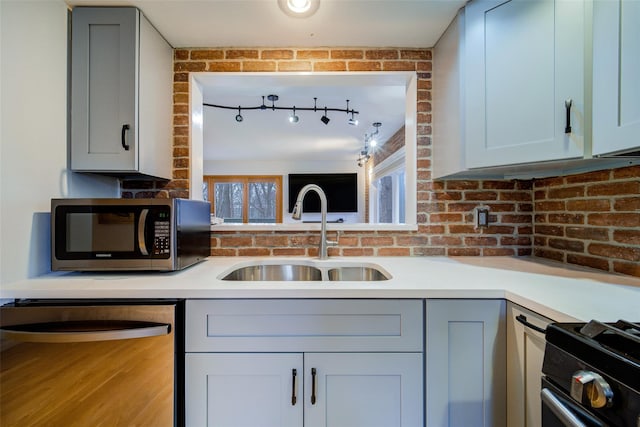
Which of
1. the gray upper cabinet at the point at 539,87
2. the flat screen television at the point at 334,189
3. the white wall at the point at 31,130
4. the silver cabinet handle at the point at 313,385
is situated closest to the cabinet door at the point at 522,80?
the gray upper cabinet at the point at 539,87

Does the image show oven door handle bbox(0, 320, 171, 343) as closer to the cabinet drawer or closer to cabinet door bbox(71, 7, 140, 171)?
the cabinet drawer

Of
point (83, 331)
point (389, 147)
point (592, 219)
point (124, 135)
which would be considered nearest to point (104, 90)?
point (124, 135)

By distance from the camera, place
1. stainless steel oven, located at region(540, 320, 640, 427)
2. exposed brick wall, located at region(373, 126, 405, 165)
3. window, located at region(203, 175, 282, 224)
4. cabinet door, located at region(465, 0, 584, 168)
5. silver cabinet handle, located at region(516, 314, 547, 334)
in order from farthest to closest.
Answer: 1. window, located at region(203, 175, 282, 224)
2. exposed brick wall, located at region(373, 126, 405, 165)
3. cabinet door, located at region(465, 0, 584, 168)
4. silver cabinet handle, located at region(516, 314, 547, 334)
5. stainless steel oven, located at region(540, 320, 640, 427)

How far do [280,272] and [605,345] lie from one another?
1302 millimetres

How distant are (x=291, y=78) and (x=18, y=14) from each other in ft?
3.69

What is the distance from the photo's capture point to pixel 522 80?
3.76 feet

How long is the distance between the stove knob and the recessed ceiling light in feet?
5.04

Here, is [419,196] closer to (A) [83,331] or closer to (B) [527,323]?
(B) [527,323]

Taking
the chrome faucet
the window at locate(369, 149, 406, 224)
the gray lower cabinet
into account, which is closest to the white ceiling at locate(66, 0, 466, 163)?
the chrome faucet

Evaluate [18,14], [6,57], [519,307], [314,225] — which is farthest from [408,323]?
[18,14]

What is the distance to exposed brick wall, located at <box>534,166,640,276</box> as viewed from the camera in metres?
1.14

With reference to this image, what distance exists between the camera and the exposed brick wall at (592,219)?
1144 mm

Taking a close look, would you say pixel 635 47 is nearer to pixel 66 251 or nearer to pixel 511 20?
pixel 511 20

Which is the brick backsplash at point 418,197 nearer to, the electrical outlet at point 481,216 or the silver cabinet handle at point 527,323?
the electrical outlet at point 481,216
